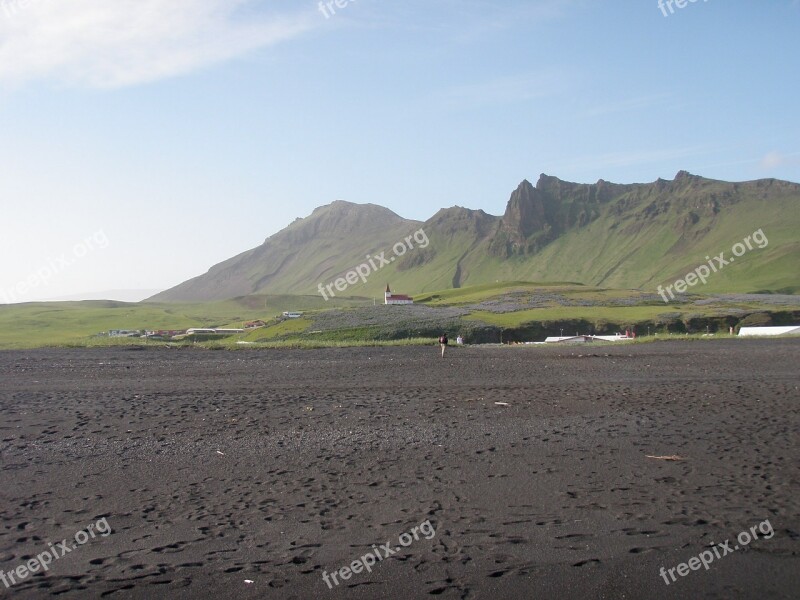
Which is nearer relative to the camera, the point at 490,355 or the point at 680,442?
the point at 680,442

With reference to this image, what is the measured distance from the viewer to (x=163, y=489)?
9.18 meters

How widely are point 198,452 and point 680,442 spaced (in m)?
7.56

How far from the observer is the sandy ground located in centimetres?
651

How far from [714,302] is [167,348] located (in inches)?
2306

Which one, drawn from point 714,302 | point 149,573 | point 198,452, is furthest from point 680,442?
point 714,302

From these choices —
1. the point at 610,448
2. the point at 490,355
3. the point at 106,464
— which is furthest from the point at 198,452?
the point at 490,355

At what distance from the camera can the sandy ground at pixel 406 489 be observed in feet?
A: 21.4

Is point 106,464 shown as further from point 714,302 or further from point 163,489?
point 714,302

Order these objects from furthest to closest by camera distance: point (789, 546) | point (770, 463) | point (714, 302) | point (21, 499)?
point (714, 302), point (770, 463), point (21, 499), point (789, 546)

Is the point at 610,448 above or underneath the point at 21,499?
underneath

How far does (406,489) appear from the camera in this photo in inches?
356

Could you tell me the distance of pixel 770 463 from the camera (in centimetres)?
998

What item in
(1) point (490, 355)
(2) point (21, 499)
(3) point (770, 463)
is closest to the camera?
(2) point (21, 499)

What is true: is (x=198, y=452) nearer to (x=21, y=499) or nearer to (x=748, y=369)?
(x=21, y=499)
